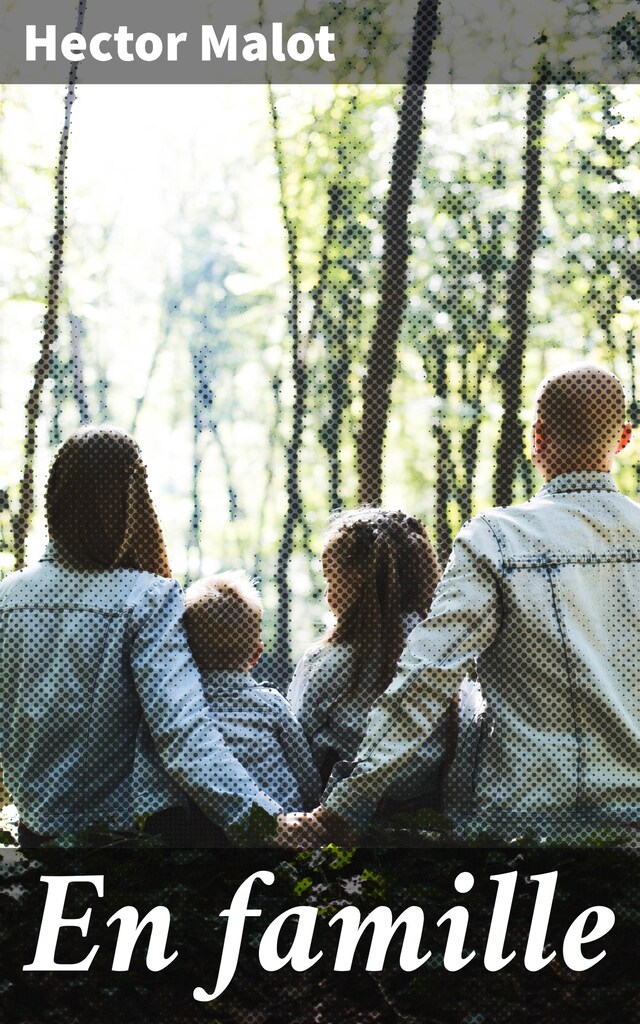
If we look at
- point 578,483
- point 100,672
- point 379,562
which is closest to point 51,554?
point 100,672

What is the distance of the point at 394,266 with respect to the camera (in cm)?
255

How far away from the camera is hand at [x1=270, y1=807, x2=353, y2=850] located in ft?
7.33

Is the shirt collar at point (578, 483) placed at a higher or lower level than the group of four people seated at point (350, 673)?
higher

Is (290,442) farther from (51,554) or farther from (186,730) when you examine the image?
(186,730)

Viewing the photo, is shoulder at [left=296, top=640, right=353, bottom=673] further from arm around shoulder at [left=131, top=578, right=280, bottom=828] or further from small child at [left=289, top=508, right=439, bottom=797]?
arm around shoulder at [left=131, top=578, right=280, bottom=828]

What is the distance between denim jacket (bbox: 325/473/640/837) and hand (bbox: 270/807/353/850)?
3cm

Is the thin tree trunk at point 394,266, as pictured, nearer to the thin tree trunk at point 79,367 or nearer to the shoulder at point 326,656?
the shoulder at point 326,656

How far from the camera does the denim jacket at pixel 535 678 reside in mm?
2180

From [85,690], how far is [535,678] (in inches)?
38.1

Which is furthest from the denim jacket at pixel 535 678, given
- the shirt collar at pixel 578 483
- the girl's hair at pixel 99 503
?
the girl's hair at pixel 99 503

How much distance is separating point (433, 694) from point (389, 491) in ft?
1.81

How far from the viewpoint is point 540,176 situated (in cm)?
258

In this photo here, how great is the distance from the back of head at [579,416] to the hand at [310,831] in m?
0.88

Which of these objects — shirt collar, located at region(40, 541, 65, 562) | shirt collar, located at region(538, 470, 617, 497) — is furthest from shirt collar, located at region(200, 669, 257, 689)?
shirt collar, located at region(538, 470, 617, 497)
